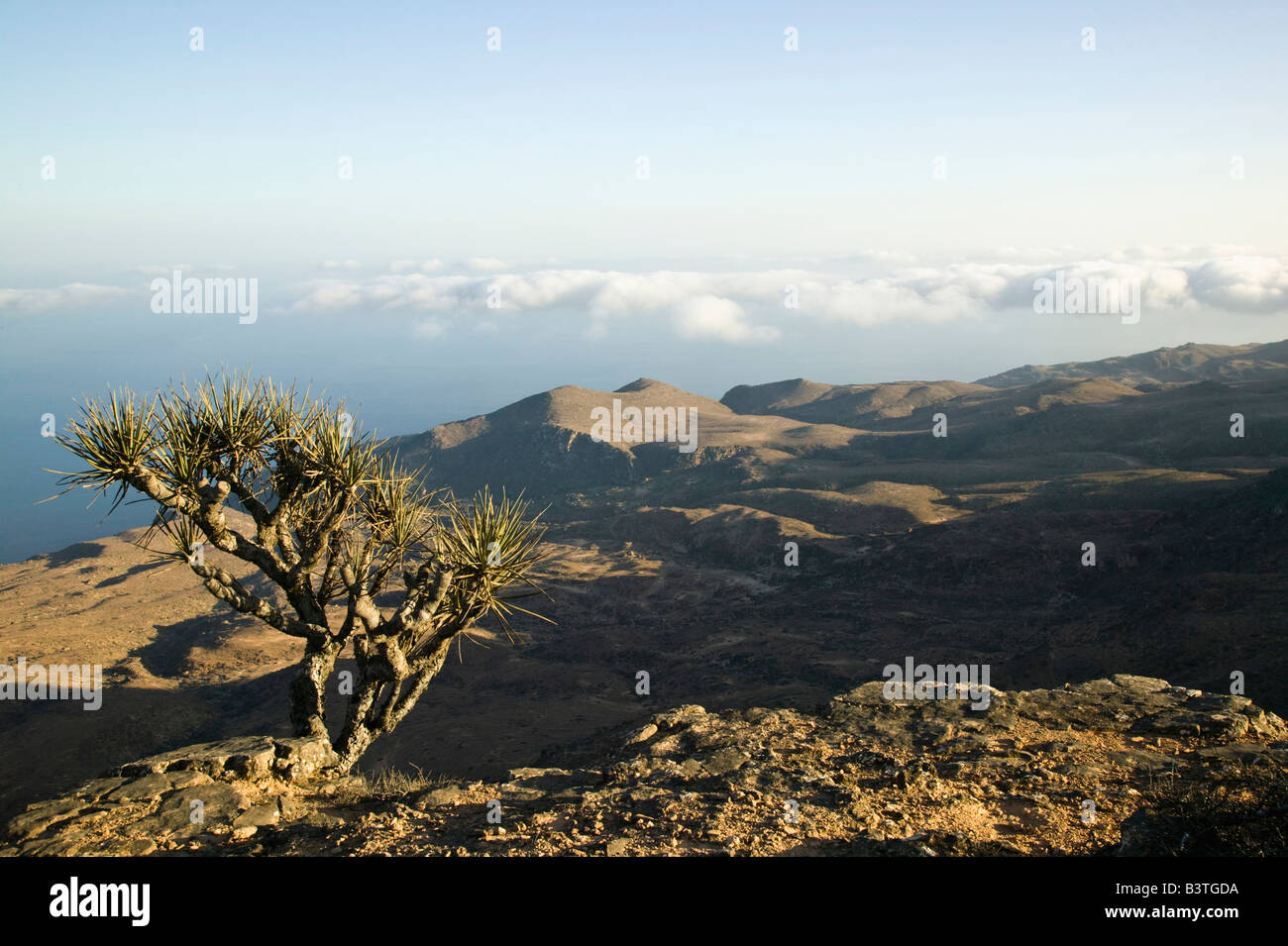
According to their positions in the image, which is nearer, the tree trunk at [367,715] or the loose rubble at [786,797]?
the loose rubble at [786,797]

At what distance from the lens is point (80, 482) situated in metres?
8.10

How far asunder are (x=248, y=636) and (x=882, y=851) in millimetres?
27980
